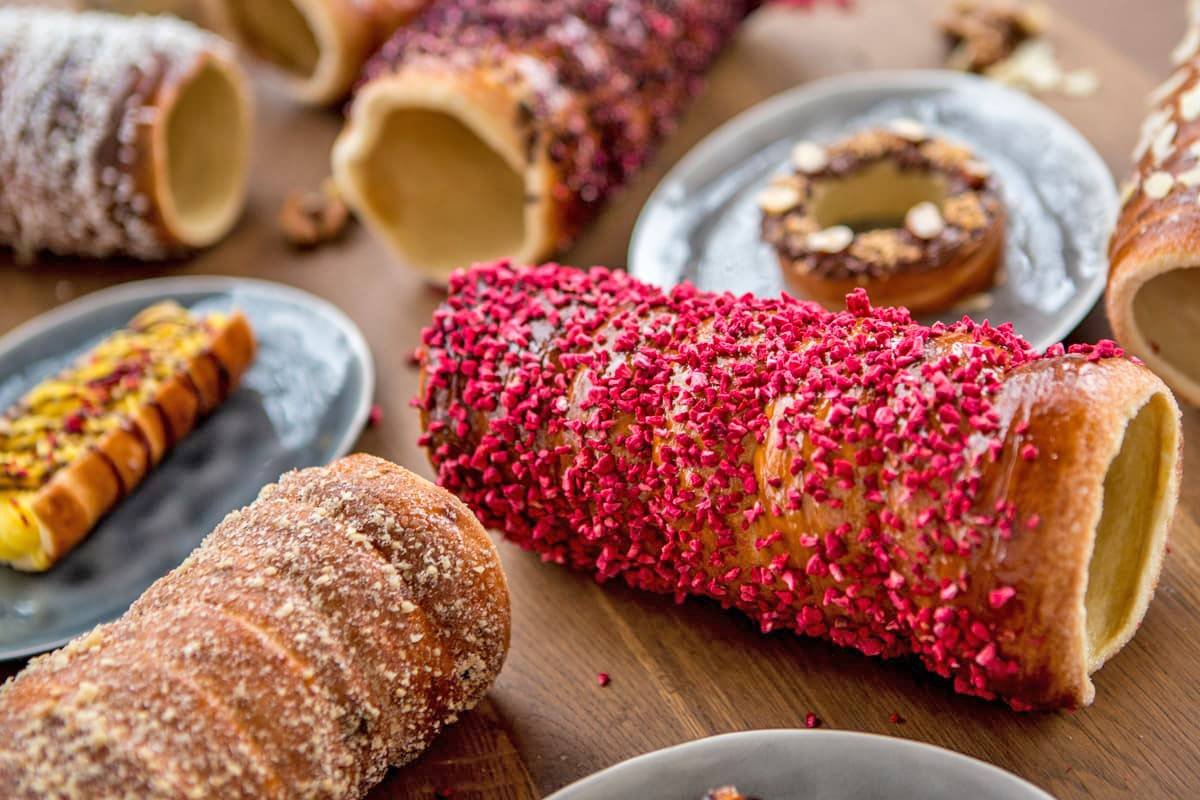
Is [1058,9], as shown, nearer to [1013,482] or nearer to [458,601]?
[1013,482]

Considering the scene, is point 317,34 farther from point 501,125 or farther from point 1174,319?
point 1174,319

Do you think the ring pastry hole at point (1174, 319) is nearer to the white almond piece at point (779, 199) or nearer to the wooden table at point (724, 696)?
the wooden table at point (724, 696)

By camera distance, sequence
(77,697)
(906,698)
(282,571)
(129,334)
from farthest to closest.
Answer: (129,334), (906,698), (282,571), (77,697)

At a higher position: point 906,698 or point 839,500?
point 839,500

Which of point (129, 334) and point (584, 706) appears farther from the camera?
point (129, 334)

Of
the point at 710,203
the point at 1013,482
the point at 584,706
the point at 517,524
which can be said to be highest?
the point at 1013,482

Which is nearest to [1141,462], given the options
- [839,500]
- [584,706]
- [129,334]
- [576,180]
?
[839,500]

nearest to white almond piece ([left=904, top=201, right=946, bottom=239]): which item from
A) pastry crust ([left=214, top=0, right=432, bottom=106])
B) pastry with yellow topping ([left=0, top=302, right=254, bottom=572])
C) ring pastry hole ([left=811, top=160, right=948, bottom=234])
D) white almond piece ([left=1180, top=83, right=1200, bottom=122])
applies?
ring pastry hole ([left=811, top=160, right=948, bottom=234])
